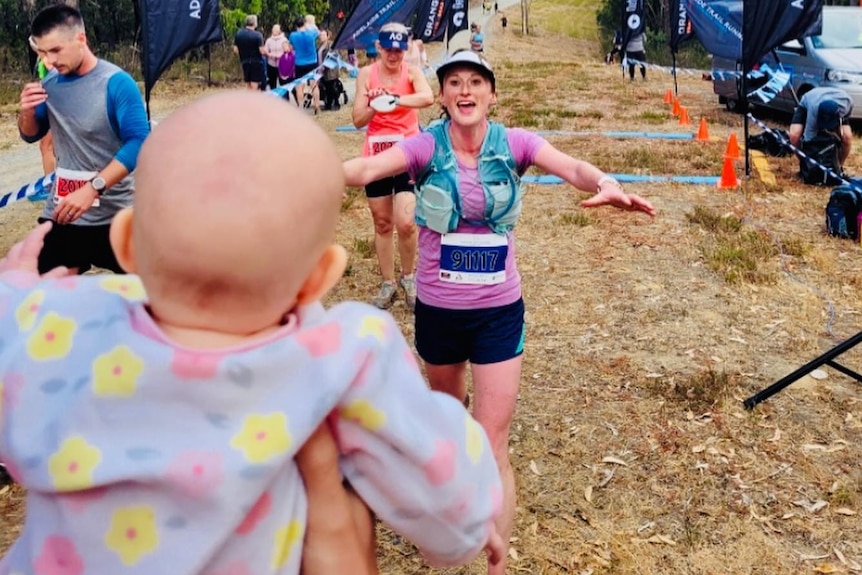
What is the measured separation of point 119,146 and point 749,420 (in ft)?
11.3

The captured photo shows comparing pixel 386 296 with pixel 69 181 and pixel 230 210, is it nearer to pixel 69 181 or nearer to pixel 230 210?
pixel 69 181

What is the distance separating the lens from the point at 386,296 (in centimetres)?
591

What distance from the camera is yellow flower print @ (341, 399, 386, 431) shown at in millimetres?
990

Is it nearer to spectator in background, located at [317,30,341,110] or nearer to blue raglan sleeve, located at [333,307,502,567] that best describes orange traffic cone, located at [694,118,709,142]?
spectator in background, located at [317,30,341,110]

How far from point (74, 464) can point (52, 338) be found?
15cm

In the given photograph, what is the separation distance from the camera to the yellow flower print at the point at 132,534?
953 millimetres

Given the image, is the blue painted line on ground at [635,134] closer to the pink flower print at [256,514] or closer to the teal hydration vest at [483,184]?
the teal hydration vest at [483,184]

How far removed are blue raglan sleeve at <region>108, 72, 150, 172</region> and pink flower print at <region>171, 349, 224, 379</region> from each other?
3.18m

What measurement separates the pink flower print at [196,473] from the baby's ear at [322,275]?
217 mm

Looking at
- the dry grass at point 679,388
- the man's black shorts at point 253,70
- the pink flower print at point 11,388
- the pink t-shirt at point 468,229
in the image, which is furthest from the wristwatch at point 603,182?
the man's black shorts at point 253,70

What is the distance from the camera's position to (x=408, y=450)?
3.31 ft

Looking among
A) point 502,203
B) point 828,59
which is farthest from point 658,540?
point 828,59

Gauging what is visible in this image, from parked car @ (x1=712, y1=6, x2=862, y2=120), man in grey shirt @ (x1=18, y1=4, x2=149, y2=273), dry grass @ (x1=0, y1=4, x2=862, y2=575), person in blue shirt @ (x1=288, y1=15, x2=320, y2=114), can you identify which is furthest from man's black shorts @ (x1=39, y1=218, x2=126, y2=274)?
person in blue shirt @ (x1=288, y1=15, x2=320, y2=114)

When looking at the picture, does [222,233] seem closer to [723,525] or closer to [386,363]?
[386,363]
